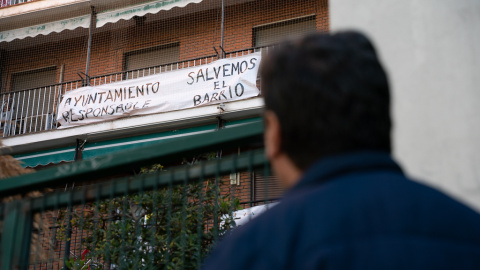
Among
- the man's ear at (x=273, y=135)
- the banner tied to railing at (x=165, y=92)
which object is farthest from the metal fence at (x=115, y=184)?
the banner tied to railing at (x=165, y=92)

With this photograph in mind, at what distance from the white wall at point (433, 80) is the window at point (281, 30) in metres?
11.6

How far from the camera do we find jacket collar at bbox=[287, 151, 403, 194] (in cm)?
95

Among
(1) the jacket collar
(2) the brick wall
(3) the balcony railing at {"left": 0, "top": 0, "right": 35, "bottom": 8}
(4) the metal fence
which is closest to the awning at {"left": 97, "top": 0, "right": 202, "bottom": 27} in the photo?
(2) the brick wall

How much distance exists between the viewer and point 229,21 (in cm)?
1480

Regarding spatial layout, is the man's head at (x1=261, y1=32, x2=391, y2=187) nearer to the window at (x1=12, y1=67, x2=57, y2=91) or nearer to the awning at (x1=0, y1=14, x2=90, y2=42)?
the awning at (x1=0, y1=14, x2=90, y2=42)

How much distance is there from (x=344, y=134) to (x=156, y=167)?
20.6 ft

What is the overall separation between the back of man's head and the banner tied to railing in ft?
37.3

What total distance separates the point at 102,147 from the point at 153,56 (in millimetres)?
3201

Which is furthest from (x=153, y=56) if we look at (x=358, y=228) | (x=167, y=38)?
(x=358, y=228)

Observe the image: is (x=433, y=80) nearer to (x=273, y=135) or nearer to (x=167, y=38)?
(x=273, y=135)

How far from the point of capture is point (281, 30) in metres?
14.3

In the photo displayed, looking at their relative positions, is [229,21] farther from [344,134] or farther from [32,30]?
[344,134]

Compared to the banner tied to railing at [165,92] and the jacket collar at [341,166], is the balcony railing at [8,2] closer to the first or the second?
the banner tied to railing at [165,92]

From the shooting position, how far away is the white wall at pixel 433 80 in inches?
81.4
